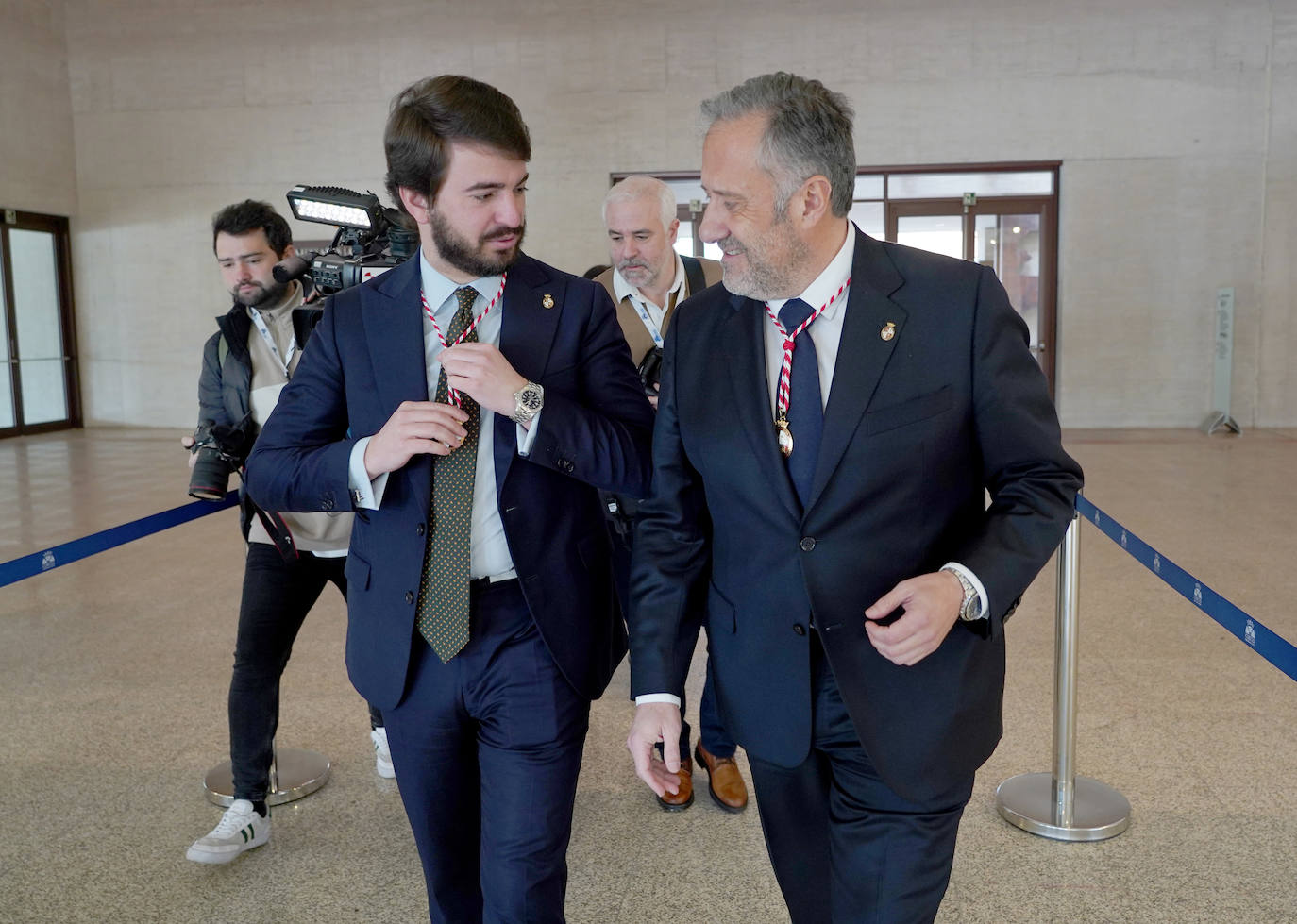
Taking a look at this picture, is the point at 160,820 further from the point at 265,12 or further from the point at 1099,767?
the point at 265,12

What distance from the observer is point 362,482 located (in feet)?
6.46

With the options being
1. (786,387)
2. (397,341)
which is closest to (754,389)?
(786,387)

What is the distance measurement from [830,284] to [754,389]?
0.69 ft

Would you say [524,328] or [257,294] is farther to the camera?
[257,294]

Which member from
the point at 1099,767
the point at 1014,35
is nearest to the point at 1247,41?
the point at 1014,35

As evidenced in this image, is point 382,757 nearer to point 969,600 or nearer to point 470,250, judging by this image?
point 470,250

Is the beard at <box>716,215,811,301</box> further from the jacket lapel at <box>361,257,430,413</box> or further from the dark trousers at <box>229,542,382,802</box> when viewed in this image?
the dark trousers at <box>229,542,382,802</box>

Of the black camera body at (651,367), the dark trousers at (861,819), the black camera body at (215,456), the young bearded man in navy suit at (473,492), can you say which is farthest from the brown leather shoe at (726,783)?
the black camera body at (215,456)

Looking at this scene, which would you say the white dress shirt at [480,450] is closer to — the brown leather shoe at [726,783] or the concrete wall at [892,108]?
the brown leather shoe at [726,783]

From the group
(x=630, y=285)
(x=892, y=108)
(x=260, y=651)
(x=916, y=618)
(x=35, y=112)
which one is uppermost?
(x=35, y=112)

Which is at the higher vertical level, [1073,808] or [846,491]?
[846,491]

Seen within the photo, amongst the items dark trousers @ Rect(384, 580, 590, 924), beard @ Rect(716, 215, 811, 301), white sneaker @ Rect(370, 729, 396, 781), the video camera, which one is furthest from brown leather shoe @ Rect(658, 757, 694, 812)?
beard @ Rect(716, 215, 811, 301)

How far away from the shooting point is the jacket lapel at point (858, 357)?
164 cm

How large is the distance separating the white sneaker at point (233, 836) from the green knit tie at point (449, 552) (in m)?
1.63
